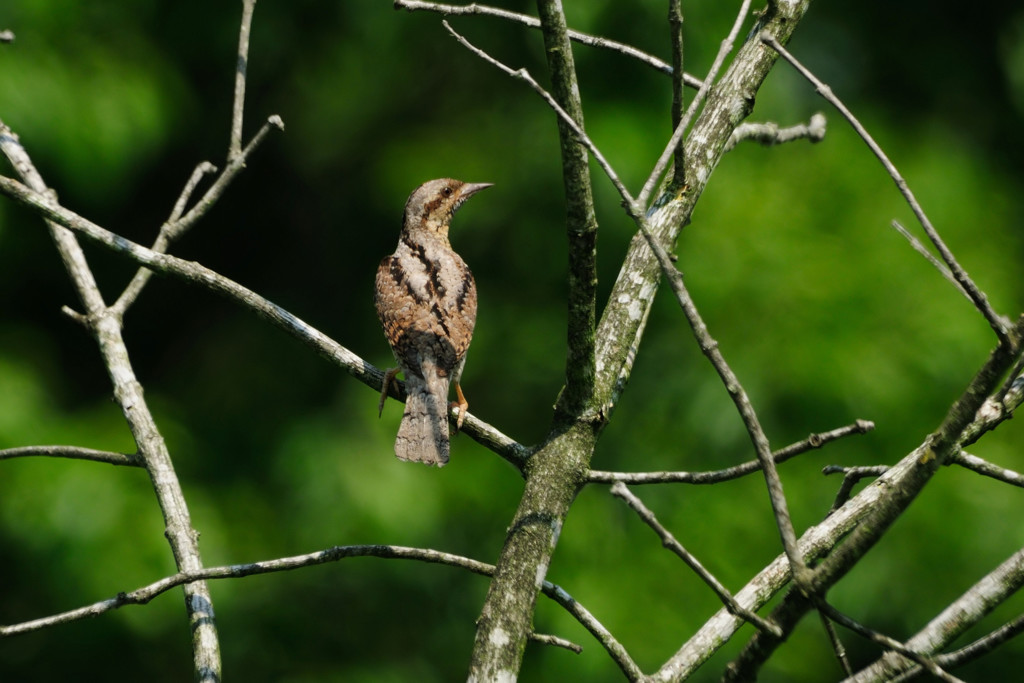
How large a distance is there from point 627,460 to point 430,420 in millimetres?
2639

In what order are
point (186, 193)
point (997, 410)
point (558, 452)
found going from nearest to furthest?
point (997, 410), point (558, 452), point (186, 193)

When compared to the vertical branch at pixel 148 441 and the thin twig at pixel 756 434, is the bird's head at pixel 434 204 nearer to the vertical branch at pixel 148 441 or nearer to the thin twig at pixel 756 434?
the vertical branch at pixel 148 441

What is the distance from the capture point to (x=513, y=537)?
212cm

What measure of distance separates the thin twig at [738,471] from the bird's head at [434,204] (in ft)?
8.92

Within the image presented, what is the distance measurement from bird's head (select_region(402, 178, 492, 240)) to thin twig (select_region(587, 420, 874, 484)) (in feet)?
8.92

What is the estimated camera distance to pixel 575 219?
200 centimetres

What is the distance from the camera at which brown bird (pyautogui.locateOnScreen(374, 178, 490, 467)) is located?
355 cm

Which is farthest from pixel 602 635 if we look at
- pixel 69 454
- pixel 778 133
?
pixel 778 133

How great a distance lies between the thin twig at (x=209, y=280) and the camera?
2191 millimetres

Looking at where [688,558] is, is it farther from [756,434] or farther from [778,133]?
[778,133]

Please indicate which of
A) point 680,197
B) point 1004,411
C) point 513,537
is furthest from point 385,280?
point 1004,411

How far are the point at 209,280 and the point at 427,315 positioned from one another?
1.72 m

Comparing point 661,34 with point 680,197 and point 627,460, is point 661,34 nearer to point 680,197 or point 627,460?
point 627,460

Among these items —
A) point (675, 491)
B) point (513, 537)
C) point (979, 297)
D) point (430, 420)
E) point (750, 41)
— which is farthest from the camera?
point (675, 491)
